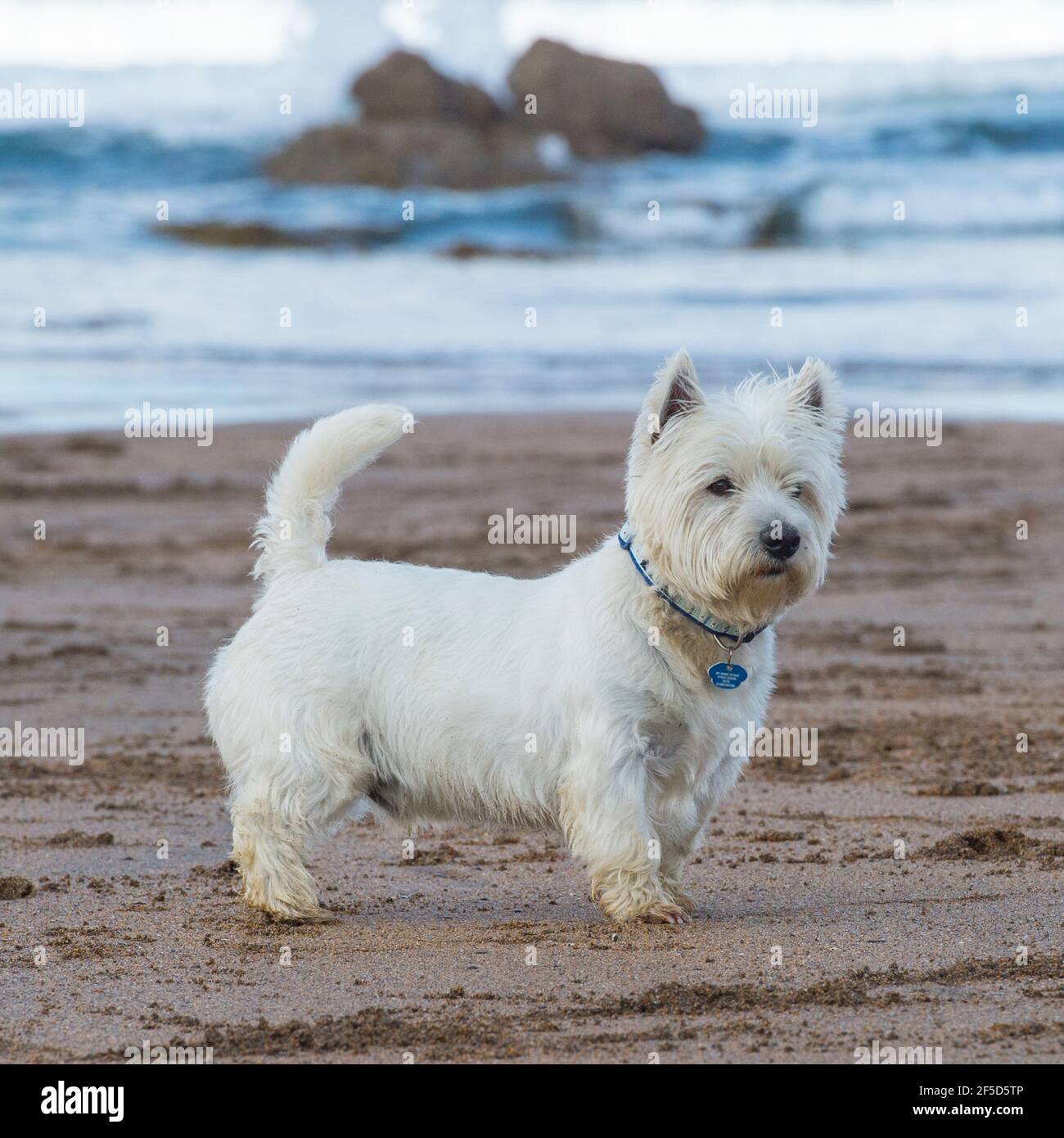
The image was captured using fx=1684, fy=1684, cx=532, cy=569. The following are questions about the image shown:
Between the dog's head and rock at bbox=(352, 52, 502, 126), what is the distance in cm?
5120

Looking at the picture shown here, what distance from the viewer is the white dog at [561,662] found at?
5016 millimetres

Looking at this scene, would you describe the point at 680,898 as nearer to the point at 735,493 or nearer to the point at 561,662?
the point at 561,662

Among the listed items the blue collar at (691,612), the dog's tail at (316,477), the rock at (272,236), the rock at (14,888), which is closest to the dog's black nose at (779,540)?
the blue collar at (691,612)

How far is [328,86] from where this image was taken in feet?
189

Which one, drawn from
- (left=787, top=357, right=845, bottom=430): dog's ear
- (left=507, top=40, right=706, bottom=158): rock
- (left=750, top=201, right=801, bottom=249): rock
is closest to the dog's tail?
(left=787, top=357, right=845, bottom=430): dog's ear

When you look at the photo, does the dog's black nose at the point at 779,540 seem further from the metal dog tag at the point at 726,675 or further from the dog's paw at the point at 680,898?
the dog's paw at the point at 680,898

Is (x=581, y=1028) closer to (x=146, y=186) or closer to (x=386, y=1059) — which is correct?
(x=386, y=1059)

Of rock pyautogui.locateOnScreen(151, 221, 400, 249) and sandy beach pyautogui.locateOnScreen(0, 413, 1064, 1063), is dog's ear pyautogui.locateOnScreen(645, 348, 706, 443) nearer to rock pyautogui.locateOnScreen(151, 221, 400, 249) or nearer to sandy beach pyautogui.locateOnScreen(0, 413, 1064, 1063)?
sandy beach pyautogui.locateOnScreen(0, 413, 1064, 1063)

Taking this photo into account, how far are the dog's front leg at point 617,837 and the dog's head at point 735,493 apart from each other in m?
0.60

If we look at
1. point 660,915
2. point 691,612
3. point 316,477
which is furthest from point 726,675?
point 316,477

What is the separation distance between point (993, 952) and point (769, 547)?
1339 mm

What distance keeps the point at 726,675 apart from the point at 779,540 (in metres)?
0.53

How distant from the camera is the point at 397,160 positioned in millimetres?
51406

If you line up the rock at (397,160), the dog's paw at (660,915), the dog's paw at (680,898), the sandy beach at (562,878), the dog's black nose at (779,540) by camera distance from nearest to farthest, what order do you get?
the sandy beach at (562,878) → the dog's black nose at (779,540) → the dog's paw at (660,915) → the dog's paw at (680,898) → the rock at (397,160)
